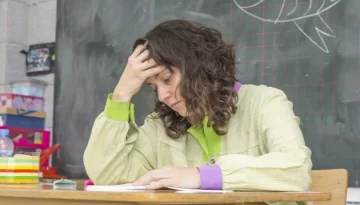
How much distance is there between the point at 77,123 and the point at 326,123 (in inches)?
57.8

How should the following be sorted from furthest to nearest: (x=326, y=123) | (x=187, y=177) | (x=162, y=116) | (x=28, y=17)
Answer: (x=28, y=17) < (x=326, y=123) < (x=162, y=116) < (x=187, y=177)

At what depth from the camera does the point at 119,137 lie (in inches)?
66.7

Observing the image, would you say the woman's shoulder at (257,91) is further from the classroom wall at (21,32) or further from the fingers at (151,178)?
the classroom wall at (21,32)

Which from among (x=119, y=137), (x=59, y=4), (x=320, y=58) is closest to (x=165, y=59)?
(x=119, y=137)

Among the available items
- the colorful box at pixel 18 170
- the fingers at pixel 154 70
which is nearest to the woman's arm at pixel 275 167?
the fingers at pixel 154 70

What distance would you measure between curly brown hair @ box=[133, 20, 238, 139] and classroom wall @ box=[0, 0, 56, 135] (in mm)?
1850

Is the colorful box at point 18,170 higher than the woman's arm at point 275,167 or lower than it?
lower

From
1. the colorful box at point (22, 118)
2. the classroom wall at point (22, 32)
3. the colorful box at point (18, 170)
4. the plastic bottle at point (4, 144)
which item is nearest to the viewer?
the colorful box at point (18, 170)

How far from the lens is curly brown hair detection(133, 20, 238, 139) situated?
161cm

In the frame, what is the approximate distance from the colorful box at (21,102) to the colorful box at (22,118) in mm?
51

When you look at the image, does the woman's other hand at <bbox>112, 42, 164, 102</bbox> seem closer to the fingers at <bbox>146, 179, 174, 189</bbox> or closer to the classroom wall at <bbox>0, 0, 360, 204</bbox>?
the fingers at <bbox>146, 179, 174, 189</bbox>

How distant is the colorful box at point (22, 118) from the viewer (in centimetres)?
314

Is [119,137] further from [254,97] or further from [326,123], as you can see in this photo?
[326,123]

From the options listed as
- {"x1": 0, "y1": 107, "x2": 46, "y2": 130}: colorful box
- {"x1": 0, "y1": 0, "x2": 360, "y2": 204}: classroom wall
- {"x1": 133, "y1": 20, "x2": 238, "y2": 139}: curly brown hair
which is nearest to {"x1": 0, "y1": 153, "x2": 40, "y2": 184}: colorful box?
{"x1": 133, "y1": 20, "x2": 238, "y2": 139}: curly brown hair
